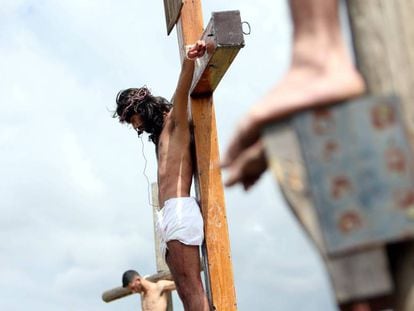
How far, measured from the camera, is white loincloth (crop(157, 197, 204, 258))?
470cm

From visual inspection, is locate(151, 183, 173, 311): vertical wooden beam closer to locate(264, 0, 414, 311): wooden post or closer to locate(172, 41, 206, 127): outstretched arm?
locate(172, 41, 206, 127): outstretched arm

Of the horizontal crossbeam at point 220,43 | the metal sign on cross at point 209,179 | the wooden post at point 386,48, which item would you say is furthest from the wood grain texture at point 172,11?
the wooden post at point 386,48

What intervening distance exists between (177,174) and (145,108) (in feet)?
1.41

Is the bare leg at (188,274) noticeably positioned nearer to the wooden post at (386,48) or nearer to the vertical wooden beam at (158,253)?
the wooden post at (386,48)

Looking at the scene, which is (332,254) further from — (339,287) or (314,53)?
(314,53)

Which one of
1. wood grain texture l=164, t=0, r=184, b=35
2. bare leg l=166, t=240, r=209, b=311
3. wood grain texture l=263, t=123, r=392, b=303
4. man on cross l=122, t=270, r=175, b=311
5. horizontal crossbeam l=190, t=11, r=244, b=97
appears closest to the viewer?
wood grain texture l=263, t=123, r=392, b=303

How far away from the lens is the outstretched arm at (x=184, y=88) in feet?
15.4

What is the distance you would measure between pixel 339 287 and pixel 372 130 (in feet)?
0.69

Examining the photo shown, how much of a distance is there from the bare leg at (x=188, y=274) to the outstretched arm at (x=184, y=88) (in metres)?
0.64

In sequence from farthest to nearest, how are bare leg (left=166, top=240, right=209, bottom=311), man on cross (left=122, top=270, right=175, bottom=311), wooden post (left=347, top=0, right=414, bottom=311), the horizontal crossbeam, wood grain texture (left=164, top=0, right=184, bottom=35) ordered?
man on cross (left=122, top=270, right=175, bottom=311), wood grain texture (left=164, top=0, right=184, bottom=35), bare leg (left=166, top=240, right=209, bottom=311), the horizontal crossbeam, wooden post (left=347, top=0, right=414, bottom=311)

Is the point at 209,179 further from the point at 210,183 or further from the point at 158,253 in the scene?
the point at 158,253

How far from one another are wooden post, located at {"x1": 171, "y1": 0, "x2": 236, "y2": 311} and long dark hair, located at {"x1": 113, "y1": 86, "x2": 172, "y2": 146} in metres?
0.23

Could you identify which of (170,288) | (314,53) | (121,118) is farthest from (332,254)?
(170,288)

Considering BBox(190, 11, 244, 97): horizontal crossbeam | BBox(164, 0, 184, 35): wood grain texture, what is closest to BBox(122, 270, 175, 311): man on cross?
BBox(164, 0, 184, 35): wood grain texture
